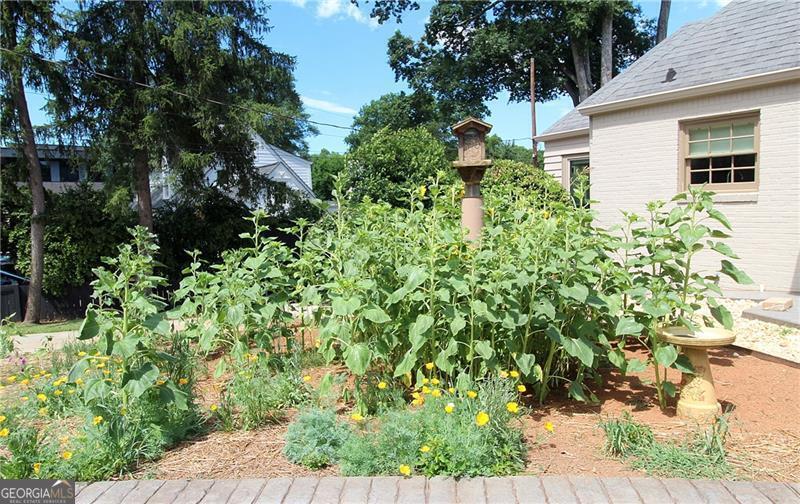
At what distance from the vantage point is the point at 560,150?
42.9ft

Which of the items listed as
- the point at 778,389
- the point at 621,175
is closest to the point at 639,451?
the point at 778,389

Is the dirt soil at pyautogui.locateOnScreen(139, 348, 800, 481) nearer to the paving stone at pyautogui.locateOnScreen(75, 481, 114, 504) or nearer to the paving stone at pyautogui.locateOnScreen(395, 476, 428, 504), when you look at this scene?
the paving stone at pyautogui.locateOnScreen(75, 481, 114, 504)

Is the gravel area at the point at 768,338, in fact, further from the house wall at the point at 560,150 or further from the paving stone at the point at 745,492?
the house wall at the point at 560,150

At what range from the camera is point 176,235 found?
1245 centimetres

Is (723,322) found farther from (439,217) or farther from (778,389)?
(439,217)

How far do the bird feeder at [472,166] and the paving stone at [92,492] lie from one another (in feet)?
9.83

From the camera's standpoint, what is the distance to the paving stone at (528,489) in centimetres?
229

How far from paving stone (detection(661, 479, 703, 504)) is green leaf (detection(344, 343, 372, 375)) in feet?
4.98

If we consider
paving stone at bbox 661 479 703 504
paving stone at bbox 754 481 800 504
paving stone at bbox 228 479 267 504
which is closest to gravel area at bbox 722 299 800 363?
paving stone at bbox 754 481 800 504

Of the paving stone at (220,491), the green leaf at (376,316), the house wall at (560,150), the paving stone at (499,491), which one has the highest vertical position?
the house wall at (560,150)

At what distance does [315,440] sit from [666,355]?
1.94m

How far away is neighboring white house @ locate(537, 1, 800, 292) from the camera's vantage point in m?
7.27

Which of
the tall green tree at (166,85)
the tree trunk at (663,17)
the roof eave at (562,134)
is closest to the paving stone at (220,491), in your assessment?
the tall green tree at (166,85)

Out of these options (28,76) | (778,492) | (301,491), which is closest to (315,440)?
(301,491)
